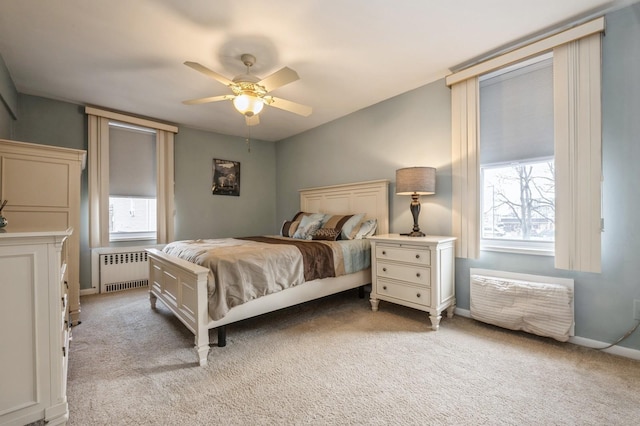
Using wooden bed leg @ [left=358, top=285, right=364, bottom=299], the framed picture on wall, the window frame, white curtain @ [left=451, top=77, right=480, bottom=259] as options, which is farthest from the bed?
the framed picture on wall

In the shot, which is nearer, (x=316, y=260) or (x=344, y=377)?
(x=344, y=377)

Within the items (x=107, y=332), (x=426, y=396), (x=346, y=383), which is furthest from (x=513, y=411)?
(x=107, y=332)

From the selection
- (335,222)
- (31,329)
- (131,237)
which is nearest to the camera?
(31,329)

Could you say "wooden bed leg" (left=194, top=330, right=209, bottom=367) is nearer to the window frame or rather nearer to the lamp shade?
the lamp shade

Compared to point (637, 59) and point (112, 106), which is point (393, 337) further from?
point (112, 106)

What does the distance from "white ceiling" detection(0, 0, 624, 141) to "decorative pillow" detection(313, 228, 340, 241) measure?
1736 mm

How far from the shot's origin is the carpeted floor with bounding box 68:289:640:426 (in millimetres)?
1451

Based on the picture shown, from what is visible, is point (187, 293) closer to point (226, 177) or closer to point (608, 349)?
point (226, 177)

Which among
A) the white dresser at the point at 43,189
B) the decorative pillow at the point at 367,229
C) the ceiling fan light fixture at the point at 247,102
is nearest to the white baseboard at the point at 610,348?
the decorative pillow at the point at 367,229

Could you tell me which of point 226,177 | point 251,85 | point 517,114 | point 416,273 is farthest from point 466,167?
point 226,177

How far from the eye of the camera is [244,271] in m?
2.20

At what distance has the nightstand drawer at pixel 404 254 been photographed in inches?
103

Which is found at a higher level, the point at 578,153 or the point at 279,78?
the point at 279,78

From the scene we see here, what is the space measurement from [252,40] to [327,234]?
84.0 inches
